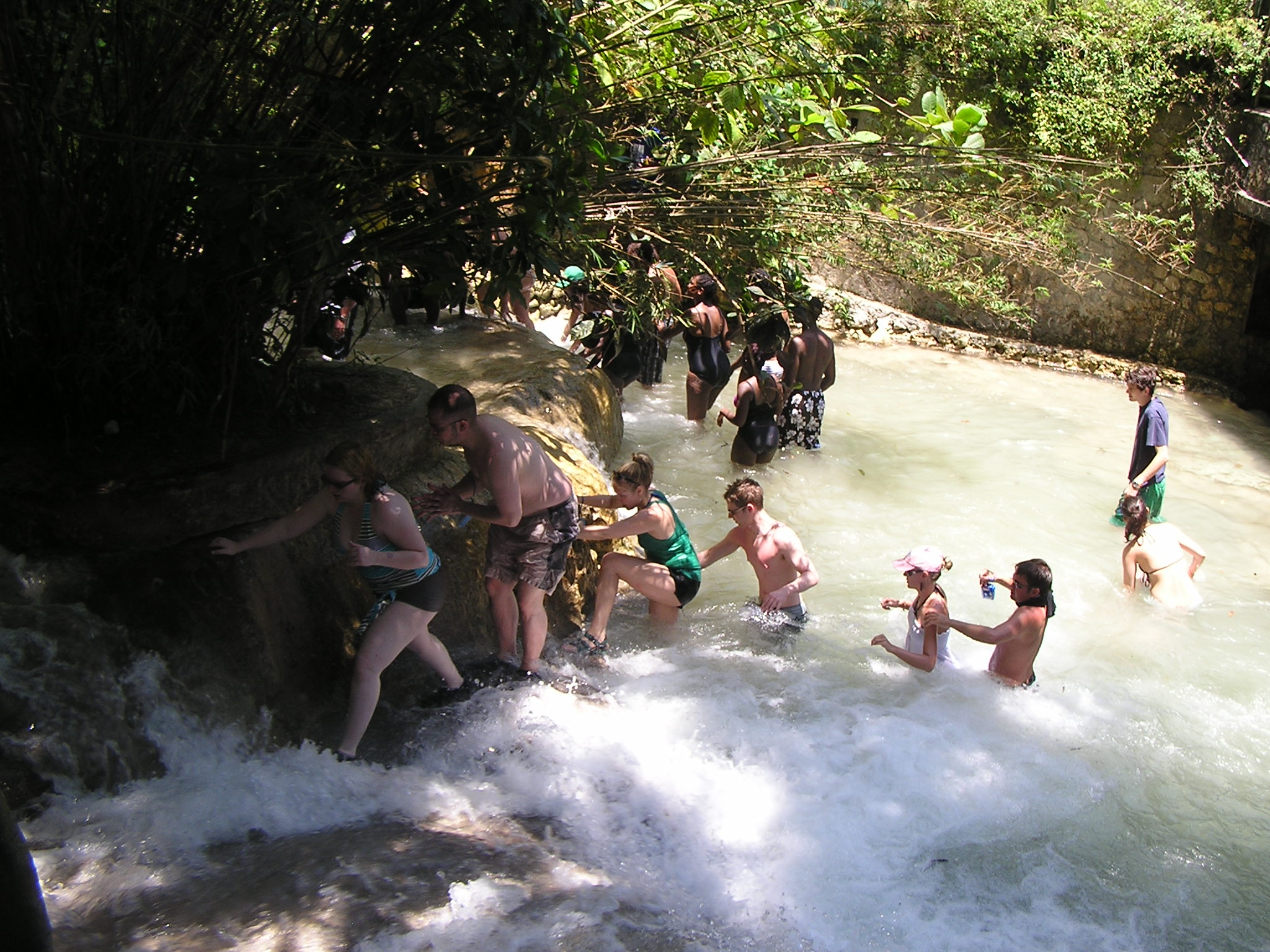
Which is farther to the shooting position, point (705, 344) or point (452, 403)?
point (705, 344)

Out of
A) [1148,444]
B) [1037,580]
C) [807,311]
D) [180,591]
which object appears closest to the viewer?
[180,591]

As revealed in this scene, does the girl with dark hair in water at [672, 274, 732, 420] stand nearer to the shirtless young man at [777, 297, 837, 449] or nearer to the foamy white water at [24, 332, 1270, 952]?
the shirtless young man at [777, 297, 837, 449]

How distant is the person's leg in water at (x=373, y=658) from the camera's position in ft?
14.5

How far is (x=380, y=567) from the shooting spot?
14.4 ft

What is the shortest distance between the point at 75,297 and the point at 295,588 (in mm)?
1499

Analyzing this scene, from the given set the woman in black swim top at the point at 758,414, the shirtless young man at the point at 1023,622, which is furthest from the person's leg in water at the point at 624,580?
the woman in black swim top at the point at 758,414

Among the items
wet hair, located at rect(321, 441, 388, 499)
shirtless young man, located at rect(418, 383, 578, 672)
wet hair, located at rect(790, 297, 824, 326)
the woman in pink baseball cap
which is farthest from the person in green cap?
the woman in pink baseball cap

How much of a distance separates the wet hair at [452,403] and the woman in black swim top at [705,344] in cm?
477

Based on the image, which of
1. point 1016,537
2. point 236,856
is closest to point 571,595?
point 236,856

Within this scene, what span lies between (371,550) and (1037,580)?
3.37 metres

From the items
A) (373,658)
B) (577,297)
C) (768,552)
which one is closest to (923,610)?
(768,552)

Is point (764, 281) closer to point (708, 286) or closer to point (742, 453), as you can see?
point (708, 286)

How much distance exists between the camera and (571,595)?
243 inches

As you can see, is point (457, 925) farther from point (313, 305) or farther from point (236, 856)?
point (313, 305)
